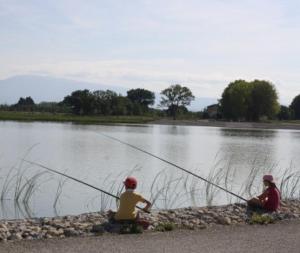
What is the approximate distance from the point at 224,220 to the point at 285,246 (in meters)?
2.55

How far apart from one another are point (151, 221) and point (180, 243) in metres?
1.69

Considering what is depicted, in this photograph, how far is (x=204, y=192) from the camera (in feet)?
58.7

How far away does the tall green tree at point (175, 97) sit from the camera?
122 m

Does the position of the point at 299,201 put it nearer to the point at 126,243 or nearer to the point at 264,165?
the point at 126,243

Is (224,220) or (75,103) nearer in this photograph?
(224,220)

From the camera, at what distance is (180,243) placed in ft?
27.9

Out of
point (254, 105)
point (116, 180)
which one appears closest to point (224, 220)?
point (116, 180)

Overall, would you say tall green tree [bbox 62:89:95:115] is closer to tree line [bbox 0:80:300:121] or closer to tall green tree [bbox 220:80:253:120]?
tree line [bbox 0:80:300:121]

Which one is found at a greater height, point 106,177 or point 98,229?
point 98,229

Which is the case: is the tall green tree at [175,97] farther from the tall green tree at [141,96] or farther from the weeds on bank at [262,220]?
the weeds on bank at [262,220]

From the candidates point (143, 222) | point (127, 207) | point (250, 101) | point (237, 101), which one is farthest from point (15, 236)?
point (250, 101)

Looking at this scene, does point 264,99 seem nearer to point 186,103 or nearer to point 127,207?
point 186,103

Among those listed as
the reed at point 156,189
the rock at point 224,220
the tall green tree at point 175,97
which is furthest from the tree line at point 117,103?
the rock at point 224,220

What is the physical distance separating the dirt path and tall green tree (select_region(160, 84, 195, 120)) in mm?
111984
